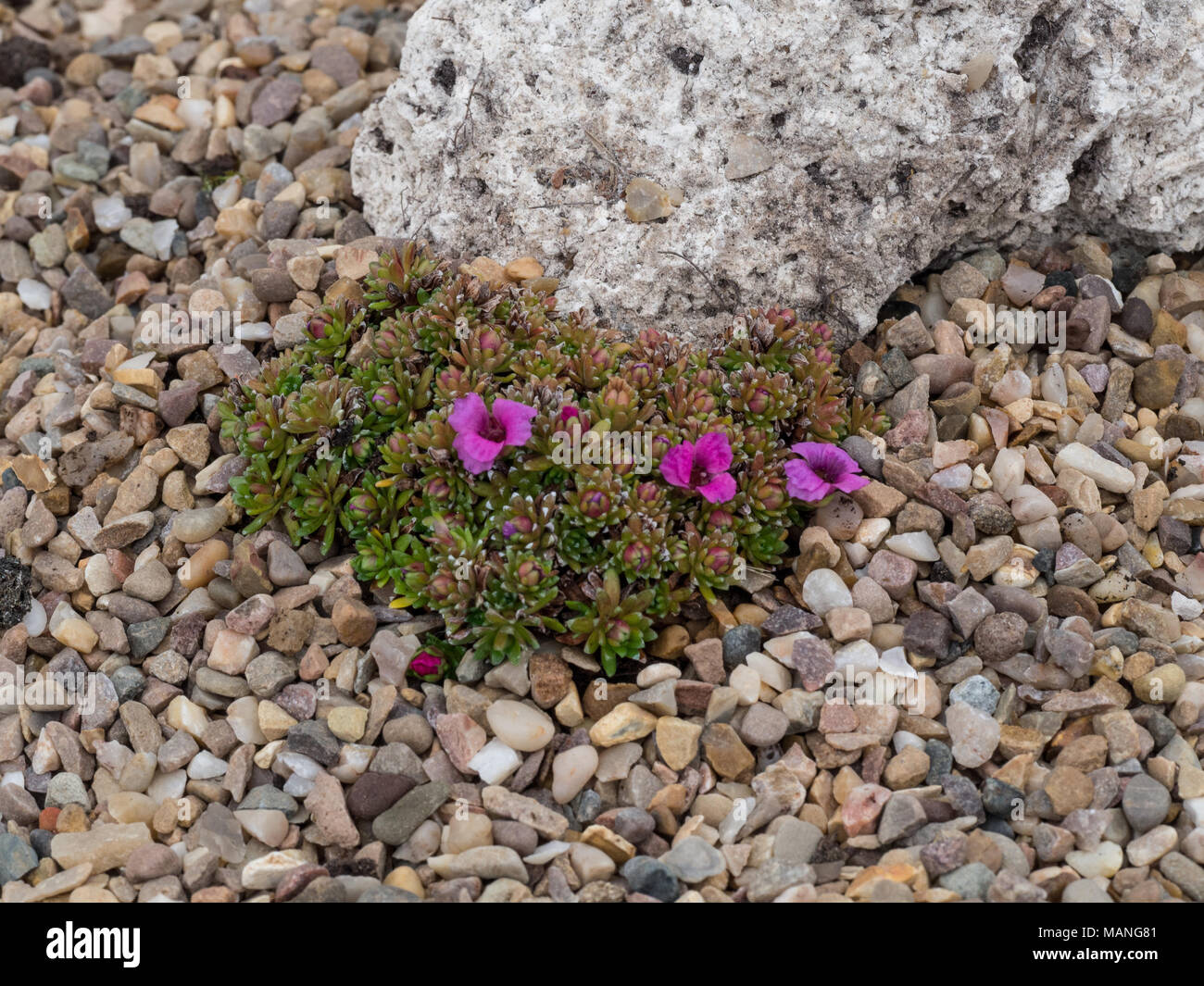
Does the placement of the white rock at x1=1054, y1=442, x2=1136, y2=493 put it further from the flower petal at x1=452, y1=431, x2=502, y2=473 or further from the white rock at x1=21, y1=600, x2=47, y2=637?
the white rock at x1=21, y1=600, x2=47, y2=637

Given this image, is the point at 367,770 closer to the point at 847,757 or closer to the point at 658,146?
the point at 847,757

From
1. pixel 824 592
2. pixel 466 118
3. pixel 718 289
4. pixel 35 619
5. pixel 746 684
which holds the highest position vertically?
pixel 466 118

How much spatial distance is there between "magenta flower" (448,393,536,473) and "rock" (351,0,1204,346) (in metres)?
1.15

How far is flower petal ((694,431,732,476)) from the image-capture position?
15.8 ft

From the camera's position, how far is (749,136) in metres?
5.50

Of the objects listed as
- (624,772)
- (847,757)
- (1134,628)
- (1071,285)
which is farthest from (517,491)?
(1071,285)

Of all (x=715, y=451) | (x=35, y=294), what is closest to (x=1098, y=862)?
(x=715, y=451)

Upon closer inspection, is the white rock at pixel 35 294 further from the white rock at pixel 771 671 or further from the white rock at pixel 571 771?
the white rock at pixel 771 671

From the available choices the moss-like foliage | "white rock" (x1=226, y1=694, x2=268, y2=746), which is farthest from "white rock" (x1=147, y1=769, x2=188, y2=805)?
the moss-like foliage

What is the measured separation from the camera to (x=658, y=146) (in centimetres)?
551

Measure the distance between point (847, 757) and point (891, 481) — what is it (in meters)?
1.34

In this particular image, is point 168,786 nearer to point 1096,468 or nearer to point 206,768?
point 206,768

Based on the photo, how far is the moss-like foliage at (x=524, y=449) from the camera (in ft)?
15.2

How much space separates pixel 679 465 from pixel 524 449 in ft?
2.15
